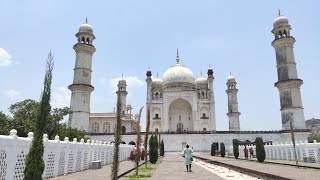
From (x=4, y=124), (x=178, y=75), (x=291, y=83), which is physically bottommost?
(x=4, y=124)

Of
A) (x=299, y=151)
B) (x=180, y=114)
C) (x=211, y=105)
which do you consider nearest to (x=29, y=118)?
(x=299, y=151)

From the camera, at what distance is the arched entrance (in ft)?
173

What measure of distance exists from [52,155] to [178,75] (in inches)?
1750

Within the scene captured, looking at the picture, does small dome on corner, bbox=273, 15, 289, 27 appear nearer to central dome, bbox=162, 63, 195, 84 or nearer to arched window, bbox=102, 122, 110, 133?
central dome, bbox=162, 63, 195, 84

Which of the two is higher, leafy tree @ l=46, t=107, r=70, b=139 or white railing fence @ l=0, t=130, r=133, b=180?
leafy tree @ l=46, t=107, r=70, b=139

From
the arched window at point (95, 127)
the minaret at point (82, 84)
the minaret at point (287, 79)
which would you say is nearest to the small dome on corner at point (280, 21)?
the minaret at point (287, 79)

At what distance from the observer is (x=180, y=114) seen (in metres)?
53.4

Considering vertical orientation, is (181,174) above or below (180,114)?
below

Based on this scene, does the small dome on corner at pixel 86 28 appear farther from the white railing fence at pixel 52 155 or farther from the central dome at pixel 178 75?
the white railing fence at pixel 52 155

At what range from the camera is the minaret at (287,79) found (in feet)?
118

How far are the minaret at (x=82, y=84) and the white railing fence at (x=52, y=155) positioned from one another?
19261 millimetres

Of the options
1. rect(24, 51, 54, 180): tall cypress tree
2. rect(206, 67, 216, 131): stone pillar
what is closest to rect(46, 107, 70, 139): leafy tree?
rect(206, 67, 216, 131): stone pillar

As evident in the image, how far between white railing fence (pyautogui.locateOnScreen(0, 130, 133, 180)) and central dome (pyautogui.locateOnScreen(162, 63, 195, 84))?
Result: 118 feet

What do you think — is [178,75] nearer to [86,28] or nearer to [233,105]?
[233,105]
